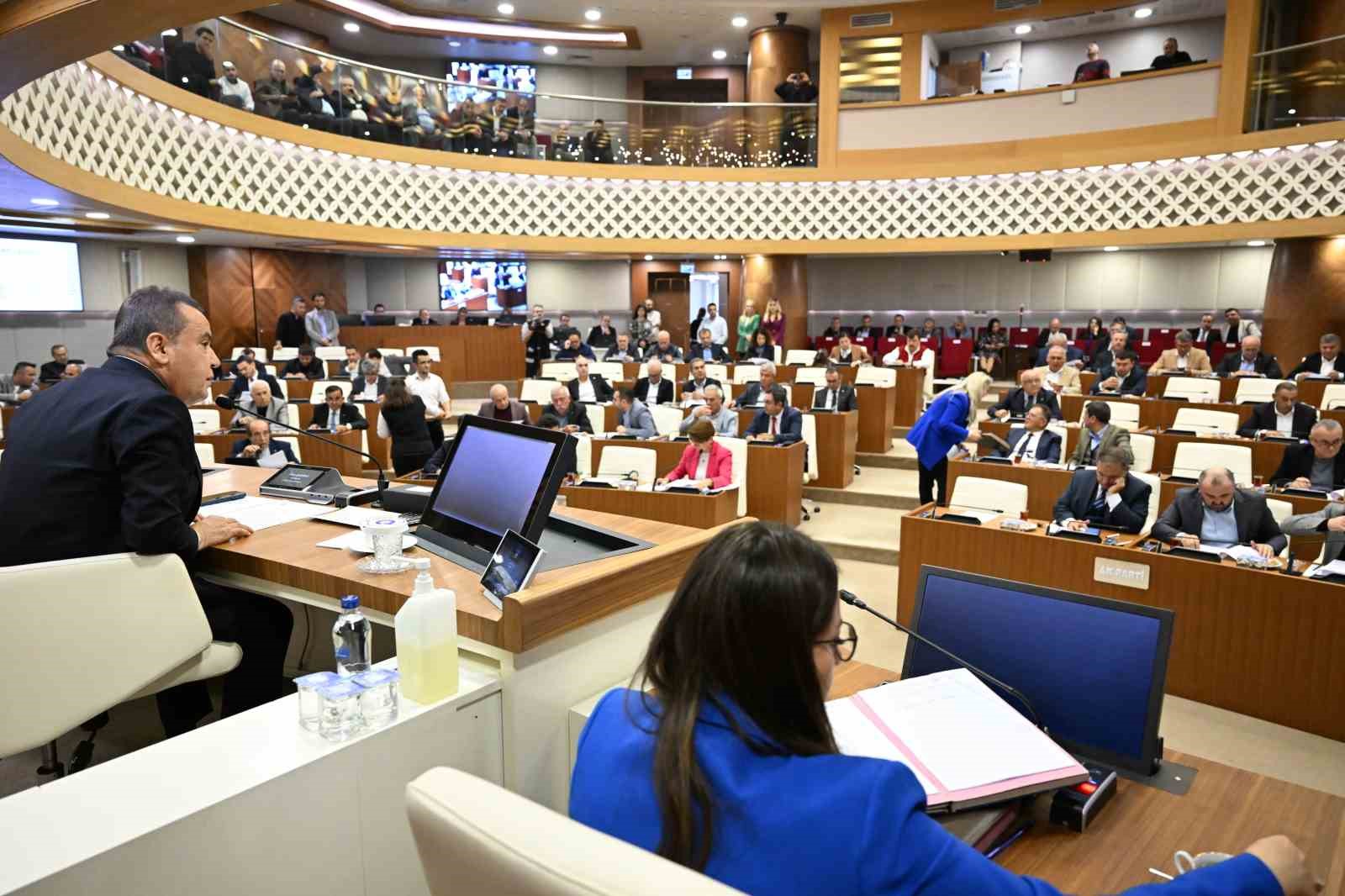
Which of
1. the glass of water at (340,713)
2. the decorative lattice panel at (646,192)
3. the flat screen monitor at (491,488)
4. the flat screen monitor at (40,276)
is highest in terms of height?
the decorative lattice panel at (646,192)

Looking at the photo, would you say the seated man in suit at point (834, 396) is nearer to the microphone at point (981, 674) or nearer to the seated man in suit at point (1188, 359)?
the seated man in suit at point (1188, 359)

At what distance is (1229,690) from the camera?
4.30 m

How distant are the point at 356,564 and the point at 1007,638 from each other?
58.5 inches

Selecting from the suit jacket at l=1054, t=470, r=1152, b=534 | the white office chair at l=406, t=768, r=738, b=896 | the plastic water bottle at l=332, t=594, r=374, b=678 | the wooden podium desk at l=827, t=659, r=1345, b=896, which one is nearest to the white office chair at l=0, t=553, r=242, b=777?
the plastic water bottle at l=332, t=594, r=374, b=678

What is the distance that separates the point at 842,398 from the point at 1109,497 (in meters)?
3.54

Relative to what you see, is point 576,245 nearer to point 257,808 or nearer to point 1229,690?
point 1229,690

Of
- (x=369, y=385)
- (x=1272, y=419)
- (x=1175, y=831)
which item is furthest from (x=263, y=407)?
(x=1272, y=419)

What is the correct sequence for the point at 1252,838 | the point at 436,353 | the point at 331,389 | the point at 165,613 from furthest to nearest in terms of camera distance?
the point at 436,353 → the point at 331,389 → the point at 165,613 → the point at 1252,838

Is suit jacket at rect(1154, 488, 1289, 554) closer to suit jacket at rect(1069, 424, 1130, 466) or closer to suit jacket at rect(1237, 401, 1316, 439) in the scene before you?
suit jacket at rect(1069, 424, 1130, 466)

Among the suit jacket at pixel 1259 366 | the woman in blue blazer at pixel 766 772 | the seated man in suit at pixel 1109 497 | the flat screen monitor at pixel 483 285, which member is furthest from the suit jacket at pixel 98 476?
the flat screen monitor at pixel 483 285

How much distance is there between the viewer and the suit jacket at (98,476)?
201cm

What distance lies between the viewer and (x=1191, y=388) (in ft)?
30.8

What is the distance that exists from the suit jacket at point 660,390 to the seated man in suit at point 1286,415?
18.2ft


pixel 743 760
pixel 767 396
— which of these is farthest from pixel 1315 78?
pixel 743 760
